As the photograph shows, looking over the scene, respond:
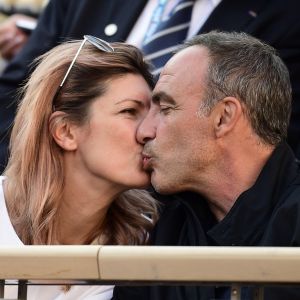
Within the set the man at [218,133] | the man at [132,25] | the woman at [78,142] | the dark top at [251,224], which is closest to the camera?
Result: the dark top at [251,224]

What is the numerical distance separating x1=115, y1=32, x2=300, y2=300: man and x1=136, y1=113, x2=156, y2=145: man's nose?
2 cm

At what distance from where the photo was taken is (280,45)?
11.7 ft

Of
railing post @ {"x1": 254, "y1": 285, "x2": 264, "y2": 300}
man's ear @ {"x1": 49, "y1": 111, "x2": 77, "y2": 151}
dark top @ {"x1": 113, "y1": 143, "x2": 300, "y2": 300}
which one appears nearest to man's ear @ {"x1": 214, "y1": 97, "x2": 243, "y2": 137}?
dark top @ {"x1": 113, "y1": 143, "x2": 300, "y2": 300}

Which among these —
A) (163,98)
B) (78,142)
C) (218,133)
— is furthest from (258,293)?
(78,142)

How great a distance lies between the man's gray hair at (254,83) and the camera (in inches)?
121

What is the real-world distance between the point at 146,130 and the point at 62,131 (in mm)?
337

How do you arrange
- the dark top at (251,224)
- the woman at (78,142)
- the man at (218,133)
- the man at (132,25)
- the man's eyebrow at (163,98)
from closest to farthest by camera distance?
the dark top at (251,224) < the man at (218,133) < the man's eyebrow at (163,98) < the woman at (78,142) < the man at (132,25)

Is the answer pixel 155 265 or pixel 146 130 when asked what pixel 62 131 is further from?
pixel 155 265

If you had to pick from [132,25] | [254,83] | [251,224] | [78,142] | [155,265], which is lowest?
[78,142]

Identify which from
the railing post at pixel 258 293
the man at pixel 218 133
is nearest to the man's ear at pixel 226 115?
the man at pixel 218 133

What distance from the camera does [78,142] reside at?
336 cm

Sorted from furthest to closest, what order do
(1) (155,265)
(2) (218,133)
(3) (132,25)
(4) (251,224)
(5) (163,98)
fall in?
(3) (132,25), (5) (163,98), (2) (218,133), (4) (251,224), (1) (155,265)

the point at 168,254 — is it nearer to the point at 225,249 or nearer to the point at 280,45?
the point at 225,249

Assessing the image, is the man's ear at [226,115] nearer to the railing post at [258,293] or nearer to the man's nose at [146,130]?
the man's nose at [146,130]
